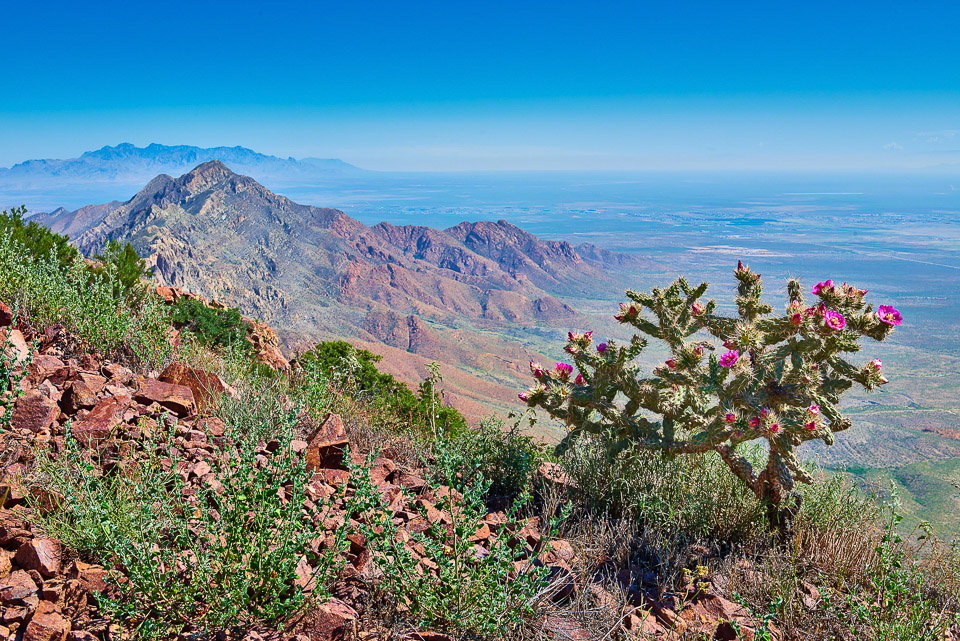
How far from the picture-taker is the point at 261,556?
232cm

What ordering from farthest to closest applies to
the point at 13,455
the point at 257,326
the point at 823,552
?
the point at 257,326 < the point at 823,552 < the point at 13,455

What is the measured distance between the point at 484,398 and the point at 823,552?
75.7 meters

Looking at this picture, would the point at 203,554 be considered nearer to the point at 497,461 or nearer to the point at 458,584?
the point at 458,584

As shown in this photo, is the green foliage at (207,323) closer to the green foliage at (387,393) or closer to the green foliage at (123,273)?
the green foliage at (123,273)

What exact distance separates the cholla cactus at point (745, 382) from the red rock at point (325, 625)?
9.13 feet

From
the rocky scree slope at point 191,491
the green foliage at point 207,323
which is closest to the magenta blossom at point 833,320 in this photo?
the rocky scree slope at point 191,491

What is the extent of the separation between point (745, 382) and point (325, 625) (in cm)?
360

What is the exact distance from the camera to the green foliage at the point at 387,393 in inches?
219

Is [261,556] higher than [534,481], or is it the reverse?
[261,556]

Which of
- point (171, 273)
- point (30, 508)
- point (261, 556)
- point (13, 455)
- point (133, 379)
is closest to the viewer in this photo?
point (261, 556)

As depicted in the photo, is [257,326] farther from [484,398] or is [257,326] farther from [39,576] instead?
[484,398]

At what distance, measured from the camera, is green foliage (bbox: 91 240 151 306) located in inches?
264

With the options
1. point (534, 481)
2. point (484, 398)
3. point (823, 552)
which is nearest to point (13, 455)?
point (534, 481)

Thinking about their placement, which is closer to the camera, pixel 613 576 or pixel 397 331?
pixel 613 576
